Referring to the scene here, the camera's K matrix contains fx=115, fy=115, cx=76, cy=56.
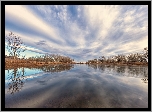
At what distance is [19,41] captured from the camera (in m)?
47.9

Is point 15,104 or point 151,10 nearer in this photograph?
point 151,10

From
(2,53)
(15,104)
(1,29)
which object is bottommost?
(15,104)

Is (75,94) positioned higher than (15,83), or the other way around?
(75,94)

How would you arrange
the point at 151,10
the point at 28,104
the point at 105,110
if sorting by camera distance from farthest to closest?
the point at 28,104 → the point at 151,10 → the point at 105,110

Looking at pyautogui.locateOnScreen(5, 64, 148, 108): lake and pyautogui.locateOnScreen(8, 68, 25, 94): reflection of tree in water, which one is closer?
pyautogui.locateOnScreen(5, 64, 148, 108): lake

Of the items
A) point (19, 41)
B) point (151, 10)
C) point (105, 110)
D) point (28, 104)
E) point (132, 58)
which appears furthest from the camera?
point (132, 58)

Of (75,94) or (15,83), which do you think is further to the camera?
(15,83)

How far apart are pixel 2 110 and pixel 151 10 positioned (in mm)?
7331

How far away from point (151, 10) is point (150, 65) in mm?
2383

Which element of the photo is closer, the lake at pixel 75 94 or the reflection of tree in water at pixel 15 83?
the lake at pixel 75 94

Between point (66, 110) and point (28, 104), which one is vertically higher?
point (66, 110)

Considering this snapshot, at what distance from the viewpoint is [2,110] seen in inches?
175

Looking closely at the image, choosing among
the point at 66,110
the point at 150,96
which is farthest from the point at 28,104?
the point at 150,96

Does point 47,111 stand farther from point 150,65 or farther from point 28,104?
point 150,65
